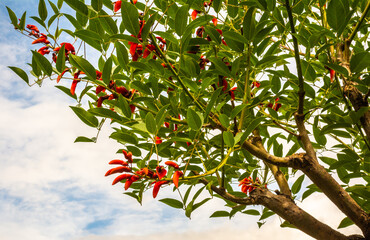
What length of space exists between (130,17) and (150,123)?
0.32m

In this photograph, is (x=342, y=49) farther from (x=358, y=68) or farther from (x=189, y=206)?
(x=189, y=206)

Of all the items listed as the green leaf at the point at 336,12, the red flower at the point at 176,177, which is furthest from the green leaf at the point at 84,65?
the green leaf at the point at 336,12

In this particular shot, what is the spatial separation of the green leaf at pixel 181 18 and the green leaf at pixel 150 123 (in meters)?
0.27

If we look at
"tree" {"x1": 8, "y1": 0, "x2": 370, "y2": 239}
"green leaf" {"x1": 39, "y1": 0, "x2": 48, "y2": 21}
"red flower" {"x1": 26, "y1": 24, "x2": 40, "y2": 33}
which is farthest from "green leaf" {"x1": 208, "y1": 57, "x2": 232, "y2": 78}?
"red flower" {"x1": 26, "y1": 24, "x2": 40, "y2": 33}

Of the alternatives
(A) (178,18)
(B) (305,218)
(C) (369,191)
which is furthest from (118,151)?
(C) (369,191)

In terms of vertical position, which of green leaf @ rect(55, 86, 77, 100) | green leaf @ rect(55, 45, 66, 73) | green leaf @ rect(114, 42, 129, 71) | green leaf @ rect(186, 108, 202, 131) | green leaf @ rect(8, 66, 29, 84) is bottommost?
green leaf @ rect(186, 108, 202, 131)

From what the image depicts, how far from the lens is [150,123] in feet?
3.33

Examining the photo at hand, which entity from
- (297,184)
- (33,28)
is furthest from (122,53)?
(297,184)

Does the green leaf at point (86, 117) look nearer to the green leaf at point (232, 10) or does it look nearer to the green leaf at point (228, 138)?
the green leaf at point (228, 138)

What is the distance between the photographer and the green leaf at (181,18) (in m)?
0.97

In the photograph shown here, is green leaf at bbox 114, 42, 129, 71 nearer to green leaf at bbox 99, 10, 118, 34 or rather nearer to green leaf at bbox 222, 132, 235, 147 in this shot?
green leaf at bbox 99, 10, 118, 34

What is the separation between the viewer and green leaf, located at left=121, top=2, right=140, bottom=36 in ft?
2.93

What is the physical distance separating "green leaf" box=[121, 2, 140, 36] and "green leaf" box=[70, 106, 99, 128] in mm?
422

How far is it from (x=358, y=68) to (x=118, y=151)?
3.42ft
